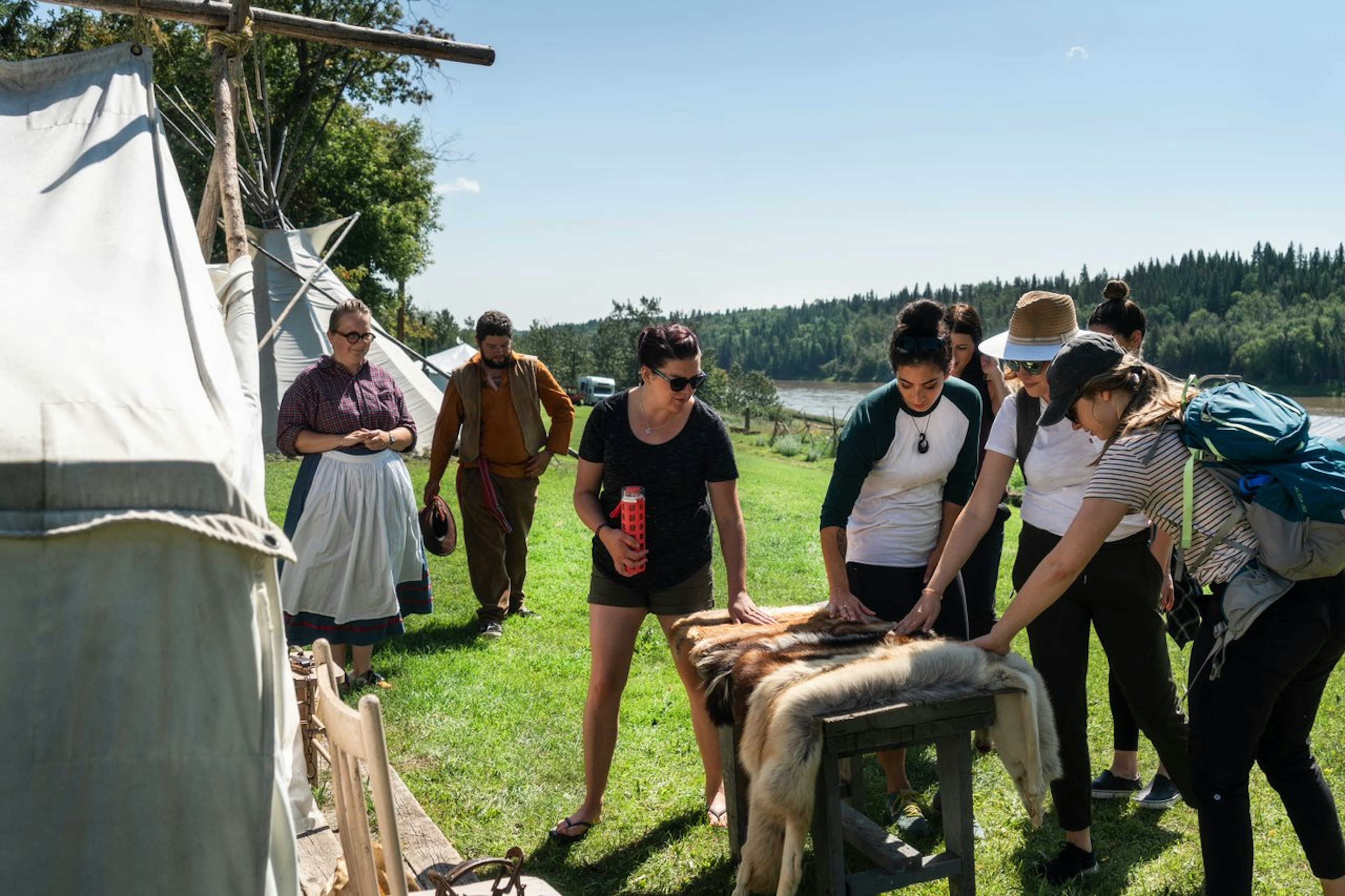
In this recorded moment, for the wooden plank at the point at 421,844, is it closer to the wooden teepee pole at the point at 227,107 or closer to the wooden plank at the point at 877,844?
the wooden plank at the point at 877,844

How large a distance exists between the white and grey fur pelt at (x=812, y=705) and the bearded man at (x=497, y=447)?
3647mm

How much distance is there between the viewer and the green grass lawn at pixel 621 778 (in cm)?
369

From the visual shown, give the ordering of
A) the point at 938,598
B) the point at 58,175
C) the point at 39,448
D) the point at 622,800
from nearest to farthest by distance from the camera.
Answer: the point at 39,448, the point at 58,175, the point at 938,598, the point at 622,800

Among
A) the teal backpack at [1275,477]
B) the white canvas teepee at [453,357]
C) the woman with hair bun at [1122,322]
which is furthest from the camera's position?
the white canvas teepee at [453,357]

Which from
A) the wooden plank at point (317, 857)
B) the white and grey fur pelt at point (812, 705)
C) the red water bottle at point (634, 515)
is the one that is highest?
the red water bottle at point (634, 515)

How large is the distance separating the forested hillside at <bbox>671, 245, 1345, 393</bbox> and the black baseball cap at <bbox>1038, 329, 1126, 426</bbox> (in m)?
47.4

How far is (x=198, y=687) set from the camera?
1.74 meters

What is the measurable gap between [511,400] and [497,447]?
13.5 inches

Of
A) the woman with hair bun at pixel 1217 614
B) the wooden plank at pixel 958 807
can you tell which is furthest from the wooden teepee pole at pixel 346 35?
the wooden plank at pixel 958 807

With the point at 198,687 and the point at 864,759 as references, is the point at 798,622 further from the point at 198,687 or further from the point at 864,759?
the point at 198,687

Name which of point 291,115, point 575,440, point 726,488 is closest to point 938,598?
point 726,488

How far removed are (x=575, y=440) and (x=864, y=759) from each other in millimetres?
16707

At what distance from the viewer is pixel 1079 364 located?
297cm

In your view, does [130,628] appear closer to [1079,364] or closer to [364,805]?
[364,805]
